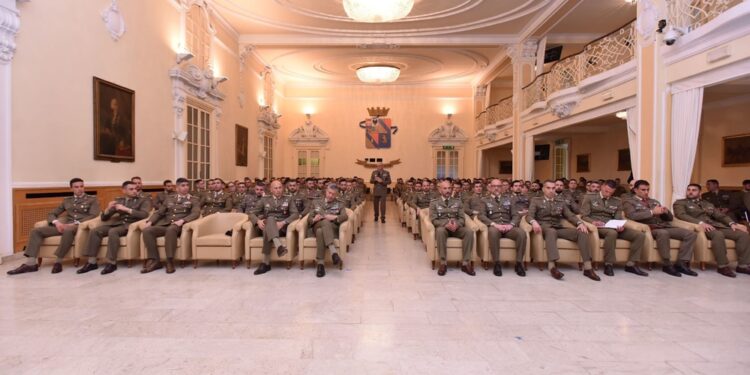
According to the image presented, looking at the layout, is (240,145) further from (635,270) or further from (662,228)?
(662,228)

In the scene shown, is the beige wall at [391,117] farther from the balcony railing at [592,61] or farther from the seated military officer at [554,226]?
the seated military officer at [554,226]

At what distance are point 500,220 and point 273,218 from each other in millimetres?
3306

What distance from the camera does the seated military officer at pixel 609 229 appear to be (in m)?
5.21

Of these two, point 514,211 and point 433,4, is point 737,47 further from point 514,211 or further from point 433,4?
point 433,4

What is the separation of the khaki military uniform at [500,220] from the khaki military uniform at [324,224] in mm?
2052

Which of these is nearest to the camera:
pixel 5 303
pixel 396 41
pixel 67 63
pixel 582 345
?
pixel 582 345

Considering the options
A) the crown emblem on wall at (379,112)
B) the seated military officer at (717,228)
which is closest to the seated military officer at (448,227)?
the seated military officer at (717,228)

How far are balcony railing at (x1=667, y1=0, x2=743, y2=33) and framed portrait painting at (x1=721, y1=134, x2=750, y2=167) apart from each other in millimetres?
4143

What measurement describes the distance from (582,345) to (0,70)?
7683 millimetres

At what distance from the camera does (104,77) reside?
7004 millimetres

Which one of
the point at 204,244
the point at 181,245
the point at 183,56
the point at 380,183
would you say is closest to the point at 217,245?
the point at 204,244

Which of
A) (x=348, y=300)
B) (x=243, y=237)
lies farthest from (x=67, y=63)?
(x=348, y=300)

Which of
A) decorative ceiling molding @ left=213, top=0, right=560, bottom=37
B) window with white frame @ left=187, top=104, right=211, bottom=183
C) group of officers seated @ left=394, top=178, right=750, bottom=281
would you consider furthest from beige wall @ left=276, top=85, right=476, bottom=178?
group of officers seated @ left=394, top=178, right=750, bottom=281

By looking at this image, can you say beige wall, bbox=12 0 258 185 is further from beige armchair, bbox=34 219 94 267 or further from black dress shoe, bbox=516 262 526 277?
black dress shoe, bbox=516 262 526 277
